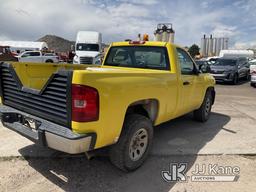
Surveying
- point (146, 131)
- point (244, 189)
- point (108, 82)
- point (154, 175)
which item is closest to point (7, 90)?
point (108, 82)

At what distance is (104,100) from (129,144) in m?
0.86

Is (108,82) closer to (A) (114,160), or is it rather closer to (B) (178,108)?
(A) (114,160)

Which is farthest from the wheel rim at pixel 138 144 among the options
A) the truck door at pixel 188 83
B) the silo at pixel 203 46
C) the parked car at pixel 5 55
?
the silo at pixel 203 46

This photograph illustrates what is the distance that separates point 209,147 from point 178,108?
0.91 m

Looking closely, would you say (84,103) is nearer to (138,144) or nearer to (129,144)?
(129,144)

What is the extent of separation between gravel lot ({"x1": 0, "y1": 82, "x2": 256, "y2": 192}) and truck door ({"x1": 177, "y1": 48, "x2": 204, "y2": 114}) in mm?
682

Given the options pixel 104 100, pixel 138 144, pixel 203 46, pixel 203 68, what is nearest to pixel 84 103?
pixel 104 100

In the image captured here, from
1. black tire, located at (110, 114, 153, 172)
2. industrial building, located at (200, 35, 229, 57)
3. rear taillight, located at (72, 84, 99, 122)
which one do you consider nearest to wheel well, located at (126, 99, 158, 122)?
black tire, located at (110, 114, 153, 172)

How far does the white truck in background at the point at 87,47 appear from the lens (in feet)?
70.4

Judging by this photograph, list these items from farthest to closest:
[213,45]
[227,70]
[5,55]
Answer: [213,45], [5,55], [227,70]

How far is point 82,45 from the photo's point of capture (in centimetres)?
2209

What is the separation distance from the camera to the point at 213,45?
54.2 metres

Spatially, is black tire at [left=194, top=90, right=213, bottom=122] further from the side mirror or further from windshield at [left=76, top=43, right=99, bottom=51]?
windshield at [left=76, top=43, right=99, bottom=51]

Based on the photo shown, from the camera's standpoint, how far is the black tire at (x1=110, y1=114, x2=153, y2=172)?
10.9 feet
